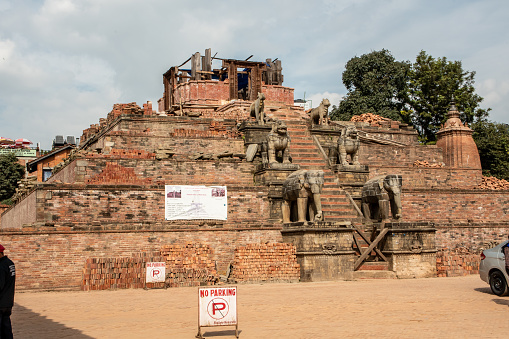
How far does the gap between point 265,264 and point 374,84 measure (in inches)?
1319

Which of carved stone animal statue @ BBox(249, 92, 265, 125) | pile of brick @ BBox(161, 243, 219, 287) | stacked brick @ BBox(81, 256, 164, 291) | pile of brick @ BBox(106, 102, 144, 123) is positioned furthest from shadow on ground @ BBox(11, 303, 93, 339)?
pile of brick @ BBox(106, 102, 144, 123)

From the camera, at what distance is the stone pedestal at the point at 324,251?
23.1 metres

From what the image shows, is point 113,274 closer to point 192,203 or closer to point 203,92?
point 192,203

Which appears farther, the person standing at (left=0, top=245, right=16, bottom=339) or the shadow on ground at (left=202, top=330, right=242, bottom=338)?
the shadow on ground at (left=202, top=330, right=242, bottom=338)

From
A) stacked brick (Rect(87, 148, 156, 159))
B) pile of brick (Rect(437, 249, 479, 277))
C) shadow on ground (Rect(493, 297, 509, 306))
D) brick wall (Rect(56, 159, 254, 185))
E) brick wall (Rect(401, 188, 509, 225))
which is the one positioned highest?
stacked brick (Rect(87, 148, 156, 159))

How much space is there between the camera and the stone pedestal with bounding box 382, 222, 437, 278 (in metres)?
24.3

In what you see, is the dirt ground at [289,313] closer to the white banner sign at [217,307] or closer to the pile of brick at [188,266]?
the white banner sign at [217,307]

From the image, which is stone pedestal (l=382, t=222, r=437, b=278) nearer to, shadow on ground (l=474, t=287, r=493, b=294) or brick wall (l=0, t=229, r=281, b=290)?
shadow on ground (l=474, t=287, r=493, b=294)

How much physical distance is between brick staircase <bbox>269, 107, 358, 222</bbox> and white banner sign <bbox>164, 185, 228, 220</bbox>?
4601mm

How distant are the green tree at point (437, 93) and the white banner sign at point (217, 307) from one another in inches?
1553

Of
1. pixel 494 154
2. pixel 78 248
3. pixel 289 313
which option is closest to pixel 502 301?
pixel 289 313

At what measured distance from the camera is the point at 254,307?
16.2m

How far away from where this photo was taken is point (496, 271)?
18.4 m

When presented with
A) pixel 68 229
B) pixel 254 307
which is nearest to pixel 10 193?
pixel 68 229
